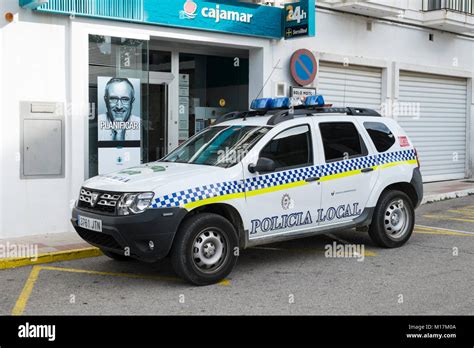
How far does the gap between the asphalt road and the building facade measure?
2.28 meters

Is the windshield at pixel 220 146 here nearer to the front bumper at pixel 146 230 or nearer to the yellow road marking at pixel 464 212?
the front bumper at pixel 146 230

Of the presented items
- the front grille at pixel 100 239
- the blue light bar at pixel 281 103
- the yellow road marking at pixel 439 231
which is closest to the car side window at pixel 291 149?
the blue light bar at pixel 281 103

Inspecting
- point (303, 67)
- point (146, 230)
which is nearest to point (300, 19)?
point (303, 67)

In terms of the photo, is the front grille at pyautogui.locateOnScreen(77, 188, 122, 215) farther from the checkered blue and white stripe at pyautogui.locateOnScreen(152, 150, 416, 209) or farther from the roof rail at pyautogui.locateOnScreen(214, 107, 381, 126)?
the roof rail at pyautogui.locateOnScreen(214, 107, 381, 126)

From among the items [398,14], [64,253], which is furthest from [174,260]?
[398,14]

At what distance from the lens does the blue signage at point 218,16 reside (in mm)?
10461

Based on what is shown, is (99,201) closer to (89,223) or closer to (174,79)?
(89,223)

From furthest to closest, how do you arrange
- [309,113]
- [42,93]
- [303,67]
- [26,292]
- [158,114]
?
1. [303,67]
2. [158,114]
3. [42,93]
4. [309,113]
5. [26,292]

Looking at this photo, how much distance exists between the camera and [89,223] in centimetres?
651

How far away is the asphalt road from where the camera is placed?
574 cm

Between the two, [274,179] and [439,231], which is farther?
[439,231]

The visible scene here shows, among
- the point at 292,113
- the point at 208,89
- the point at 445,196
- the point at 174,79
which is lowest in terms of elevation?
the point at 445,196

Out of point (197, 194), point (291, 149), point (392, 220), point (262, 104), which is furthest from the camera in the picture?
point (392, 220)

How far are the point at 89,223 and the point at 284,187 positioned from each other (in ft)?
7.27
